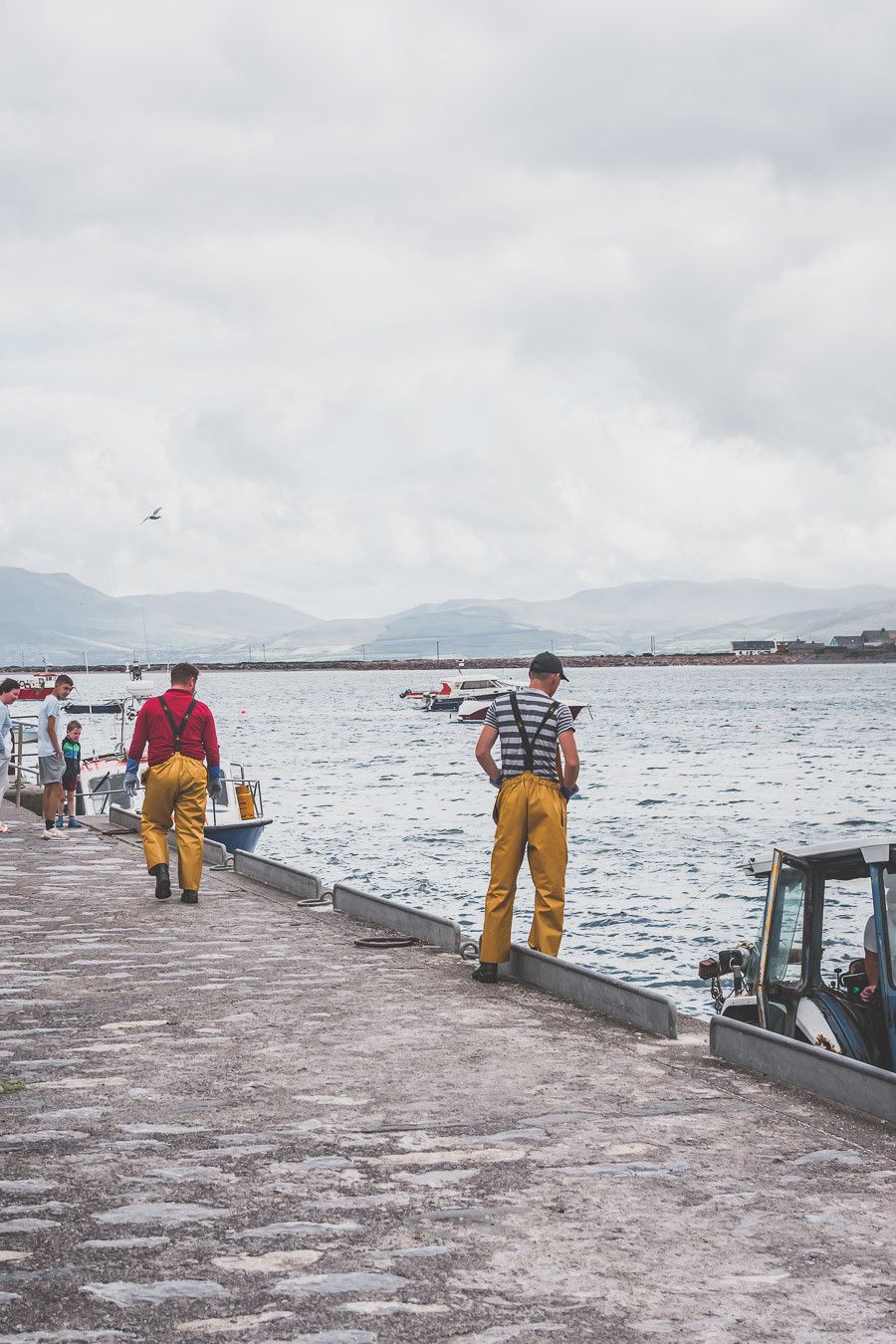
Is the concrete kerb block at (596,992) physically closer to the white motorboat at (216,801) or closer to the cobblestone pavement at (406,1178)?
the cobblestone pavement at (406,1178)

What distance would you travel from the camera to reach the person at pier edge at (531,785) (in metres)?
8.70

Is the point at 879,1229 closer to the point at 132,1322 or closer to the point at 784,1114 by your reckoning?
the point at 784,1114

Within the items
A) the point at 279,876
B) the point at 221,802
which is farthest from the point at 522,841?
the point at 221,802

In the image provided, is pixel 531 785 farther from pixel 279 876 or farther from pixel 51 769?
pixel 51 769

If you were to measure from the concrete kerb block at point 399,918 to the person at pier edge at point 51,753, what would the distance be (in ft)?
18.5

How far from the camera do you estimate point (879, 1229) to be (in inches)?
186

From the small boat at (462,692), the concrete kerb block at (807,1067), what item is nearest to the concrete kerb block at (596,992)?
the concrete kerb block at (807,1067)

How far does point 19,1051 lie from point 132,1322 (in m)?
3.39

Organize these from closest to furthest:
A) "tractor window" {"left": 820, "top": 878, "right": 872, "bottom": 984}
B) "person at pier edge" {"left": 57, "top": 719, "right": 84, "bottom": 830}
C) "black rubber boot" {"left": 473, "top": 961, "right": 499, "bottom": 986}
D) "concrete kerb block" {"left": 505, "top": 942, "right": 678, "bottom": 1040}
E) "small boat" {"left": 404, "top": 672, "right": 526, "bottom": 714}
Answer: "concrete kerb block" {"left": 505, "top": 942, "right": 678, "bottom": 1040} → "black rubber boot" {"left": 473, "top": 961, "right": 499, "bottom": 986} → "tractor window" {"left": 820, "top": 878, "right": 872, "bottom": 984} → "person at pier edge" {"left": 57, "top": 719, "right": 84, "bottom": 830} → "small boat" {"left": 404, "top": 672, "right": 526, "bottom": 714}

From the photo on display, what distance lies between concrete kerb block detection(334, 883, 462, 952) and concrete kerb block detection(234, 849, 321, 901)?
2.50 feet

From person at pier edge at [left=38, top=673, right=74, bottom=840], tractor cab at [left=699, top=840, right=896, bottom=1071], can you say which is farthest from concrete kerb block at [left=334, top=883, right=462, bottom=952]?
person at pier edge at [left=38, top=673, right=74, bottom=840]

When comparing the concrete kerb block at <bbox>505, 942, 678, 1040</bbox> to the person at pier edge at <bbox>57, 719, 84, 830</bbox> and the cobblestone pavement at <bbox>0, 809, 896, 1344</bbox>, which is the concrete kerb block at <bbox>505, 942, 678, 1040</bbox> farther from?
the person at pier edge at <bbox>57, 719, 84, 830</bbox>

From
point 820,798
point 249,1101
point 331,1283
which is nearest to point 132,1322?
point 331,1283

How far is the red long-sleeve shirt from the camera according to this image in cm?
1211
